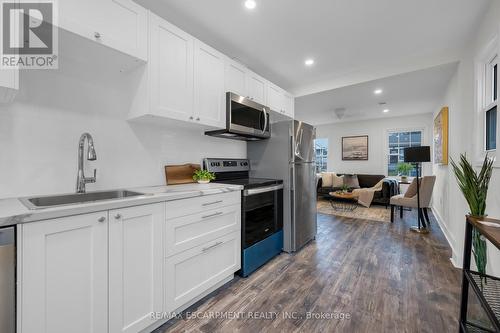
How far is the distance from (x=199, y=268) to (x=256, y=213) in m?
0.84

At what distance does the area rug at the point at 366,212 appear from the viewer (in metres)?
4.46

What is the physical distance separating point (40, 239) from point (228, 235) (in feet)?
4.33

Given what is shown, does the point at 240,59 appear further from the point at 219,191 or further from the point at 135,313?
the point at 135,313

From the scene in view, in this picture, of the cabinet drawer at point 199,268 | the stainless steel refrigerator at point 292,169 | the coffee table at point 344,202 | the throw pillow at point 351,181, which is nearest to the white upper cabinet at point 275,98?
the stainless steel refrigerator at point 292,169

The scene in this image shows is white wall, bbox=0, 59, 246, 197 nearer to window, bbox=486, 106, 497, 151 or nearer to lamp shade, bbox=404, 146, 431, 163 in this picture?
window, bbox=486, 106, 497, 151

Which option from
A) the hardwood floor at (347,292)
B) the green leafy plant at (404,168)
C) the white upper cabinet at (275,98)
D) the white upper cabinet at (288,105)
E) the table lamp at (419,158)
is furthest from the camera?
the green leafy plant at (404,168)

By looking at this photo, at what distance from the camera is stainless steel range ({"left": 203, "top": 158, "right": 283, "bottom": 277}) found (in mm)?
2186

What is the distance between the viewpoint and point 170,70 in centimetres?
182

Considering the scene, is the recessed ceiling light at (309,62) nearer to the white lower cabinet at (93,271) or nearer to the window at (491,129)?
the window at (491,129)

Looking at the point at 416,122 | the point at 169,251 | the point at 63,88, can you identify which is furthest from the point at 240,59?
the point at 416,122

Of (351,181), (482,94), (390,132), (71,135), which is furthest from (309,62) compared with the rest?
(390,132)

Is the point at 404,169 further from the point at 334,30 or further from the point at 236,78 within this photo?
the point at 236,78

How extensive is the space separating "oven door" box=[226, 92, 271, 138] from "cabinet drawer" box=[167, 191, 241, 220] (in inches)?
29.5

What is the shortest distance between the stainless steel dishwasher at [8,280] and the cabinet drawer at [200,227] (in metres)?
0.73
